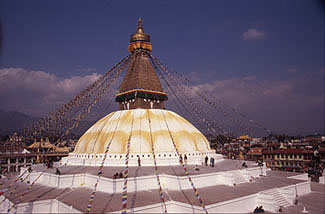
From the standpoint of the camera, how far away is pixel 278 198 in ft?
32.4

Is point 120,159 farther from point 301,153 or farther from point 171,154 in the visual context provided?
point 301,153

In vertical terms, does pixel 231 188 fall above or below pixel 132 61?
below

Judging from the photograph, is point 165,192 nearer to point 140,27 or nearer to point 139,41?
point 139,41

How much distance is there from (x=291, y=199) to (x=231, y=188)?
2583 mm

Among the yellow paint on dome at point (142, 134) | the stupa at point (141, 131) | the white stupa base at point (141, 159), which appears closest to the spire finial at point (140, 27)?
the stupa at point (141, 131)

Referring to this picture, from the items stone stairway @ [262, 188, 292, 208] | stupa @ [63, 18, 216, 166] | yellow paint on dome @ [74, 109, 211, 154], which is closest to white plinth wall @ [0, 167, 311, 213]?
stone stairway @ [262, 188, 292, 208]

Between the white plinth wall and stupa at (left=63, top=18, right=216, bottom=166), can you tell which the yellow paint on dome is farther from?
the white plinth wall

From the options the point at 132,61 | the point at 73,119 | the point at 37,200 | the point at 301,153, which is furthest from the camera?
the point at 301,153

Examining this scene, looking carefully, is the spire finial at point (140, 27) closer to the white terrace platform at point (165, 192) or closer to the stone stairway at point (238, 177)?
the white terrace platform at point (165, 192)

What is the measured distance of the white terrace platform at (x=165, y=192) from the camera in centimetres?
822

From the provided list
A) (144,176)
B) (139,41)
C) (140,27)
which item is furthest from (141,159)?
(140,27)

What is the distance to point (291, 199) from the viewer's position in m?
10.4

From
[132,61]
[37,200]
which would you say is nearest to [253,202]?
[37,200]

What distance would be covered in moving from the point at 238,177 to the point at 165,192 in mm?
4118
